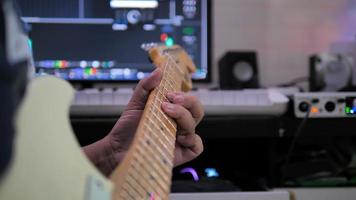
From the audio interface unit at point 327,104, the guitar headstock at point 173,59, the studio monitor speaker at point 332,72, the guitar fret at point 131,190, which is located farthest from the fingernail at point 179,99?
the studio monitor speaker at point 332,72

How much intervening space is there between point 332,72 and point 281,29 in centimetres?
32

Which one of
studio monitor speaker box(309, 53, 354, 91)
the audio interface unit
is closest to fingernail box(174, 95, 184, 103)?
the audio interface unit

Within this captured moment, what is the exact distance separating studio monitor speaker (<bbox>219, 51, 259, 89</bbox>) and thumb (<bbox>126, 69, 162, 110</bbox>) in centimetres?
61

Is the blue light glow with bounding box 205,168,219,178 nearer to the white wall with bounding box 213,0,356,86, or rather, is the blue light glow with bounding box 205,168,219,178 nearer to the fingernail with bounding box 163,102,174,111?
the white wall with bounding box 213,0,356,86

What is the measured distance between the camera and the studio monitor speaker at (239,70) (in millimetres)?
1265

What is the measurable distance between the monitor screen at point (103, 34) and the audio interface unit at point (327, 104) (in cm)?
38

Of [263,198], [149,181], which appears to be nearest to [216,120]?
[263,198]

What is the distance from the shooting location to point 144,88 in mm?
652

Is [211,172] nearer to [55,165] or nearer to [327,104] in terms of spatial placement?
[327,104]

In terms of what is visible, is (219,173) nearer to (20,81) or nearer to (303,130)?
(303,130)

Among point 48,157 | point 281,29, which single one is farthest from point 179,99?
point 281,29

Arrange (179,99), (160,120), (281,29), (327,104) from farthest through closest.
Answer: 1. (281,29)
2. (327,104)
3. (179,99)
4. (160,120)

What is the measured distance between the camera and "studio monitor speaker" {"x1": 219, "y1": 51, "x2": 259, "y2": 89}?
1.26 m

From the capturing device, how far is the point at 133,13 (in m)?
1.18
